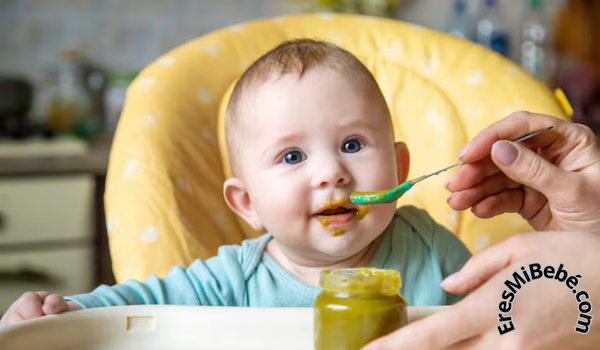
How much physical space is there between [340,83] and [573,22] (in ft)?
6.87

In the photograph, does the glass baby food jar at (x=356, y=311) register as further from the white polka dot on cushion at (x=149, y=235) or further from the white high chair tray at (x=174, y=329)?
the white polka dot on cushion at (x=149, y=235)

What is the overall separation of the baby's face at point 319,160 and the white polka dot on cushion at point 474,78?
469 millimetres

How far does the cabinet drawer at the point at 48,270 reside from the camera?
1.99 meters

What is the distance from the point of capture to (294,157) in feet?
2.54

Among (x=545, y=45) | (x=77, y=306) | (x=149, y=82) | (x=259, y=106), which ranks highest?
(x=545, y=45)

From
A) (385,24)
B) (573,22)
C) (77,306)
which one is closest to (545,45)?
(573,22)

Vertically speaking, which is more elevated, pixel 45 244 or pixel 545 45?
pixel 545 45

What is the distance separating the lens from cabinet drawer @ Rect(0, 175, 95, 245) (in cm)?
195

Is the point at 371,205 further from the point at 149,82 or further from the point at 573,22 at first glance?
the point at 573,22

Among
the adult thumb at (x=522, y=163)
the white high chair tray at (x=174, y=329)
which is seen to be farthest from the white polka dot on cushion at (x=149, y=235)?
the adult thumb at (x=522, y=163)

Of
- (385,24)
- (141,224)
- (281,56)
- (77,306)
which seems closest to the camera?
→ (77,306)

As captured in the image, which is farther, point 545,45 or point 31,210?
point 545,45

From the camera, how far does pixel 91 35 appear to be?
250 cm

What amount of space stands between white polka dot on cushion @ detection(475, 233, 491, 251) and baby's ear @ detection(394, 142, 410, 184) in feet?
1.00
